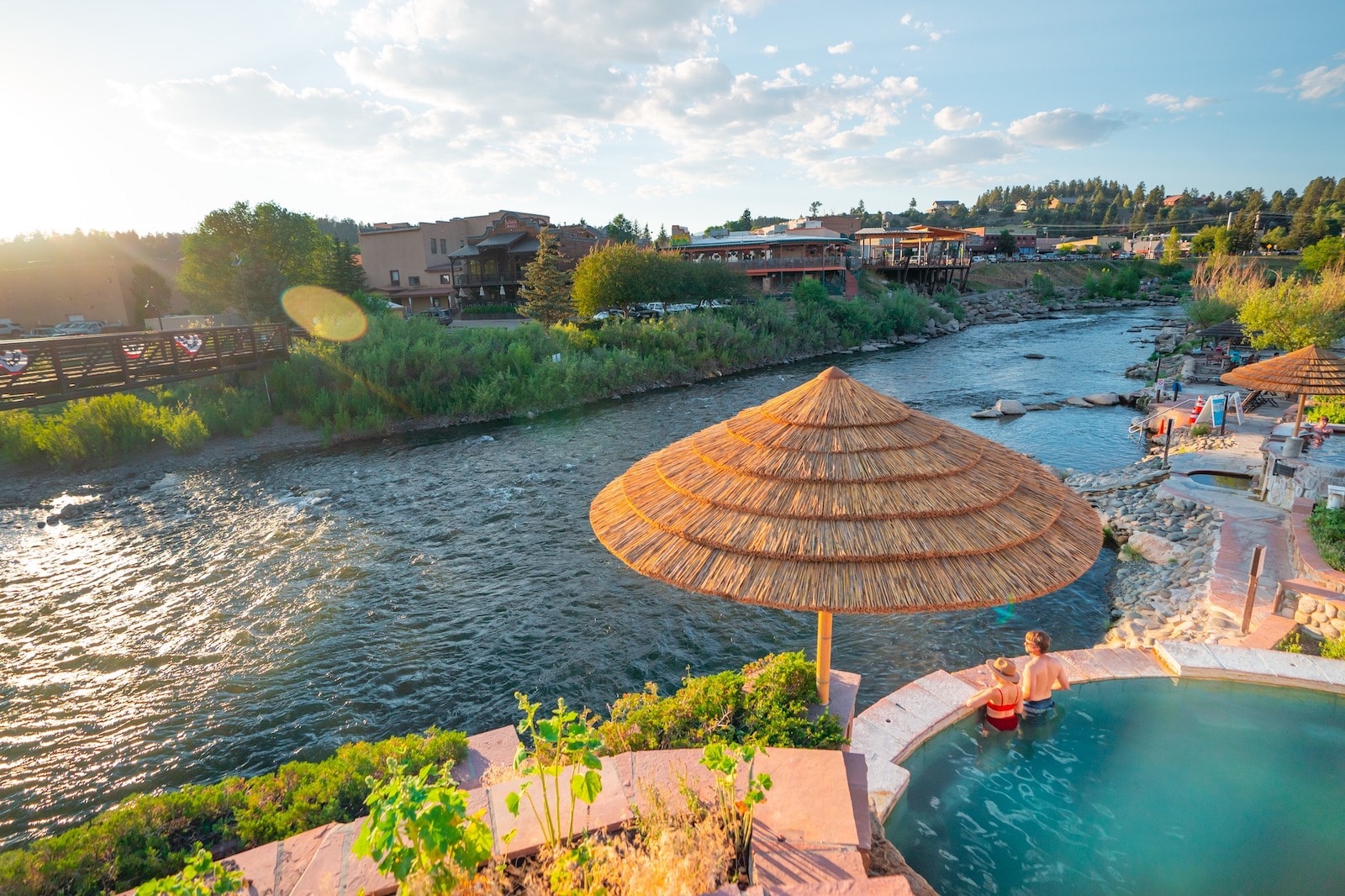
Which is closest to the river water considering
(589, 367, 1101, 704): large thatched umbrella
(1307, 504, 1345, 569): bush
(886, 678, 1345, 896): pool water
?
(886, 678, 1345, 896): pool water

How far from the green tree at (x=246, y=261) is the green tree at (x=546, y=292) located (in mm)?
15401

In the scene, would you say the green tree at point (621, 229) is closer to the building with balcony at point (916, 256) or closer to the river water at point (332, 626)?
the building with balcony at point (916, 256)

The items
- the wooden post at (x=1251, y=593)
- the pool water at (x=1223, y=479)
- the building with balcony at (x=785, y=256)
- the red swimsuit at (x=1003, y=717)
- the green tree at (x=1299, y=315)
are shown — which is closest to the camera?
the red swimsuit at (x=1003, y=717)

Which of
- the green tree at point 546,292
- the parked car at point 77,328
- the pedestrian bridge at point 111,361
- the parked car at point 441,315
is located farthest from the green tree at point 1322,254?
the parked car at point 77,328

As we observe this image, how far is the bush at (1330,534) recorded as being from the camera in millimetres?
7852

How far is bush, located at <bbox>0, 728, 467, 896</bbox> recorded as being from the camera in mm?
4242

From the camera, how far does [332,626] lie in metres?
10.5

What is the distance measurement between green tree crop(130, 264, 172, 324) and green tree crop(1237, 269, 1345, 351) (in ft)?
187

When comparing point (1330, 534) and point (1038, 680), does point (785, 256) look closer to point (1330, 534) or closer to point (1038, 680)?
point (1330, 534)

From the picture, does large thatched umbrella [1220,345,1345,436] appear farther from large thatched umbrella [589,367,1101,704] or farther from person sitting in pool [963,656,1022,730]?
large thatched umbrella [589,367,1101,704]

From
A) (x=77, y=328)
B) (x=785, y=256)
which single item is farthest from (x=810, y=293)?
(x=77, y=328)

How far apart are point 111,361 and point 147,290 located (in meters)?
33.4

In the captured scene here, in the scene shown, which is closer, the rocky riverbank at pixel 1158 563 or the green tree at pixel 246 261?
the rocky riverbank at pixel 1158 563

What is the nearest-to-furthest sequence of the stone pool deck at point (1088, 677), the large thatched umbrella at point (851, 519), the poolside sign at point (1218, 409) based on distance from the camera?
the large thatched umbrella at point (851, 519), the stone pool deck at point (1088, 677), the poolside sign at point (1218, 409)
